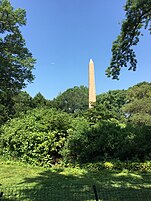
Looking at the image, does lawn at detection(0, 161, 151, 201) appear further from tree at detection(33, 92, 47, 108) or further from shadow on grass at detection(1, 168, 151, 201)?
tree at detection(33, 92, 47, 108)

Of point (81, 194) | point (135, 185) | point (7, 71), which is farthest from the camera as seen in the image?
point (7, 71)

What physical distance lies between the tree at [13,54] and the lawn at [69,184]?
1121 centimetres

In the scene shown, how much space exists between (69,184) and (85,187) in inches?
16.6

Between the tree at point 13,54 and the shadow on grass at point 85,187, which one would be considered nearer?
the shadow on grass at point 85,187

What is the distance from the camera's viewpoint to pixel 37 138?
8.20 metres

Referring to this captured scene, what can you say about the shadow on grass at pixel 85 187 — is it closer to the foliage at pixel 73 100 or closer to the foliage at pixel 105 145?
the foliage at pixel 105 145

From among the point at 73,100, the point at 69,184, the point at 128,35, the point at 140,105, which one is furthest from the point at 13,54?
the point at 73,100

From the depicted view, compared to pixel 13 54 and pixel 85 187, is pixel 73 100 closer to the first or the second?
pixel 13 54

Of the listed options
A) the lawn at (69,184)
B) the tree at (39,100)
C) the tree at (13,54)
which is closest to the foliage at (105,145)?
the lawn at (69,184)

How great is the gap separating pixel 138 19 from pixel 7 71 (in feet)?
36.9

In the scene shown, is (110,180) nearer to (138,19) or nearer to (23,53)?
(138,19)

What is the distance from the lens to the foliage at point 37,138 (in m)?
8.16

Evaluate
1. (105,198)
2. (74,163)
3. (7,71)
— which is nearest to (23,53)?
(7,71)

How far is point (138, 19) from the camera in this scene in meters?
9.45
